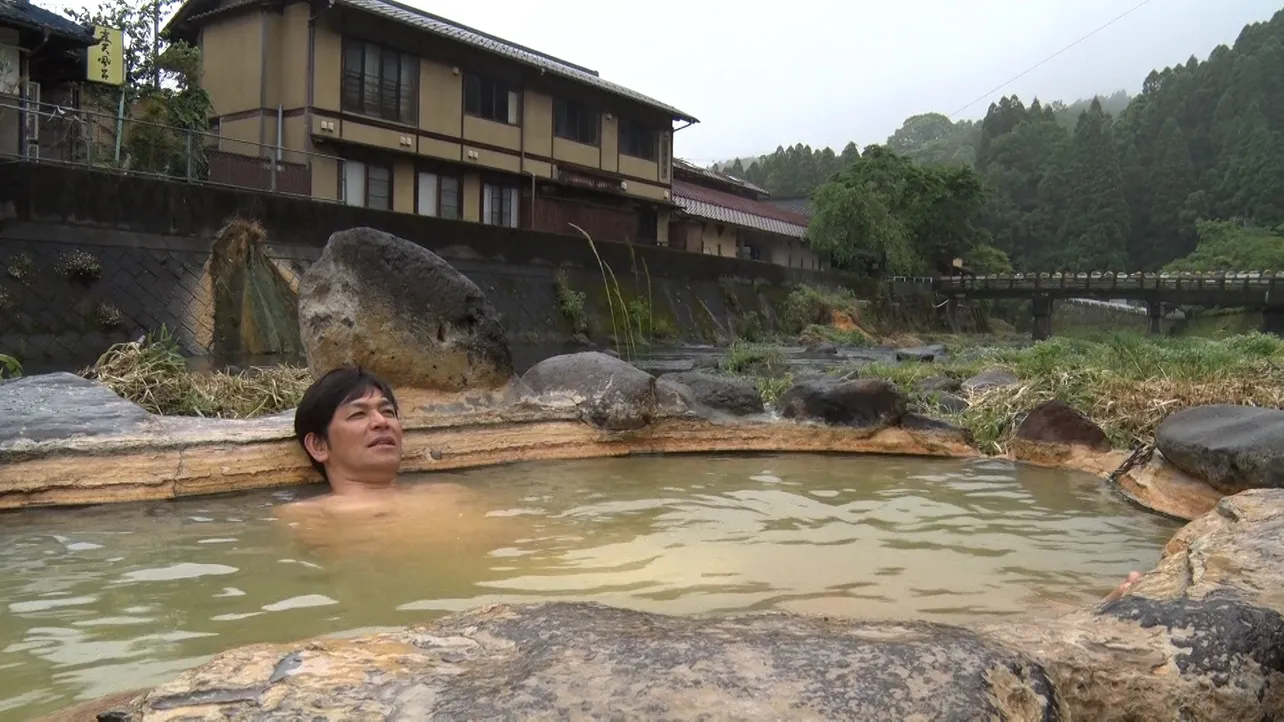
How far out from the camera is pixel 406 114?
21.9 meters

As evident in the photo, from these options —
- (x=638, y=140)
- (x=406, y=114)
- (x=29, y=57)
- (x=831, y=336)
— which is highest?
(x=638, y=140)

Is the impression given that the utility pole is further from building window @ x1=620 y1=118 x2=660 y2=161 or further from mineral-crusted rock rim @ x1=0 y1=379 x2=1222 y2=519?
mineral-crusted rock rim @ x1=0 y1=379 x2=1222 y2=519

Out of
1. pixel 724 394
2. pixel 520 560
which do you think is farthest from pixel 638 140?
pixel 520 560

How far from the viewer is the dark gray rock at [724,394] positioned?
311 inches

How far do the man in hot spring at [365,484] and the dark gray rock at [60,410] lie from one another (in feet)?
3.27

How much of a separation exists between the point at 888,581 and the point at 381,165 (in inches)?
789

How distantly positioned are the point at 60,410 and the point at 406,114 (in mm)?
18125

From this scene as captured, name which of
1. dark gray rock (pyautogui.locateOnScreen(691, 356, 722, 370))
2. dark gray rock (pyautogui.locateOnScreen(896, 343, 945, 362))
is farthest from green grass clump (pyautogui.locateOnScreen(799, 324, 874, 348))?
dark gray rock (pyautogui.locateOnScreen(691, 356, 722, 370))

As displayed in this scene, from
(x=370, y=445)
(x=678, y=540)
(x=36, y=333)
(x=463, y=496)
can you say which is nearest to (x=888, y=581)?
(x=678, y=540)

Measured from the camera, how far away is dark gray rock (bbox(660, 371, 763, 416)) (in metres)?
7.91

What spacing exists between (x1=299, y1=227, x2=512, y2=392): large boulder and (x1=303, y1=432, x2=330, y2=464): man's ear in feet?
3.44

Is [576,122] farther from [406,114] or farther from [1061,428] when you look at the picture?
[1061,428]

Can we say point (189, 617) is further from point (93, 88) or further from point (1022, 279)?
point (1022, 279)

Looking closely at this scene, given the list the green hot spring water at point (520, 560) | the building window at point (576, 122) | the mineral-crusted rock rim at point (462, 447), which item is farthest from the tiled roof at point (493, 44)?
the green hot spring water at point (520, 560)
